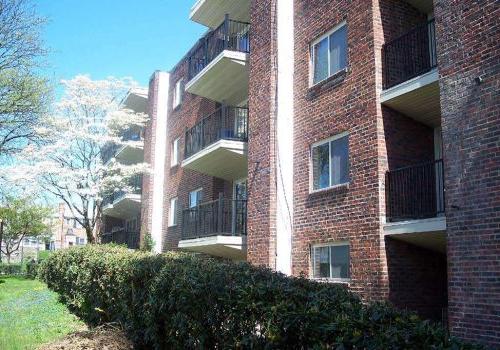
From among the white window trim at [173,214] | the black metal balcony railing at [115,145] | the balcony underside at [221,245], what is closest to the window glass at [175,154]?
the white window trim at [173,214]

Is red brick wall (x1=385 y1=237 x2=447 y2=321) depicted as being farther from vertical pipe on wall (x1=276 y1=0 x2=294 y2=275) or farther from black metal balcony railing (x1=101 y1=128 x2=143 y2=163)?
black metal balcony railing (x1=101 y1=128 x2=143 y2=163)

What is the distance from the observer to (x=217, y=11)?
20031mm

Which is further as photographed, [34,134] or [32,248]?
[32,248]

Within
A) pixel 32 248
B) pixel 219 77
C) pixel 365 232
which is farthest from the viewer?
pixel 32 248

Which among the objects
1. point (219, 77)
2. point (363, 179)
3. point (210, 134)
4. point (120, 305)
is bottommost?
point (120, 305)

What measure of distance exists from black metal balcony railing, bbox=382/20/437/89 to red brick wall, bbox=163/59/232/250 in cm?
899

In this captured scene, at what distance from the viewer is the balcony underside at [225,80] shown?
1753 cm

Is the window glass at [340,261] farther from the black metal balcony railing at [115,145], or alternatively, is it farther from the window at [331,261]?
the black metal balcony railing at [115,145]

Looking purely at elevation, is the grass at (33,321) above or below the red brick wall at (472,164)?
below

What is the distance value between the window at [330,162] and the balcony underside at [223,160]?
3569 millimetres

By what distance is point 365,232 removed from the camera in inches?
470

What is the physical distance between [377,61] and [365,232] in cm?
393

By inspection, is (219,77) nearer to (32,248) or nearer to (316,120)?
(316,120)

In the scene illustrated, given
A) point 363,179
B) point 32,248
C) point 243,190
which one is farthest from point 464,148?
point 32,248
